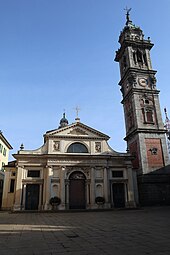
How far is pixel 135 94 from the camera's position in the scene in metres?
37.4

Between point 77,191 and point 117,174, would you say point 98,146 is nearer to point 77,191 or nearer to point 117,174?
point 117,174

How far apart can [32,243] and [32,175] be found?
21272 millimetres

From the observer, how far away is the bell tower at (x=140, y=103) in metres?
33.6

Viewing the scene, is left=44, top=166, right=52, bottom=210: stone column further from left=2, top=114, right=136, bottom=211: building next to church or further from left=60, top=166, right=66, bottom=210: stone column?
left=60, top=166, right=66, bottom=210: stone column

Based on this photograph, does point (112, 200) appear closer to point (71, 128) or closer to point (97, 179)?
point (97, 179)

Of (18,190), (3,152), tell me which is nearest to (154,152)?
(18,190)

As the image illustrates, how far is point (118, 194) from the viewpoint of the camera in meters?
29.2

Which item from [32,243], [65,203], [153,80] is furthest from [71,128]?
[32,243]

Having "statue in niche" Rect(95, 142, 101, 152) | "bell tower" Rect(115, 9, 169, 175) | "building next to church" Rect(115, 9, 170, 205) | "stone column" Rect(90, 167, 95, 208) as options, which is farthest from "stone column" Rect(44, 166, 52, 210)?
"bell tower" Rect(115, 9, 169, 175)

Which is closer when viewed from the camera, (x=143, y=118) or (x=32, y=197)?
(x=32, y=197)

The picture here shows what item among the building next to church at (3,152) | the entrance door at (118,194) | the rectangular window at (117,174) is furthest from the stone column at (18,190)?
the rectangular window at (117,174)

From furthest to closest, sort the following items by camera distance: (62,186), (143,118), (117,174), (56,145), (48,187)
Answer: (143,118)
(117,174)
(56,145)
(62,186)
(48,187)

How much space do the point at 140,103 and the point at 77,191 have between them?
19333 millimetres

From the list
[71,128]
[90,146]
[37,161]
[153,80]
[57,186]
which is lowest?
[57,186]
